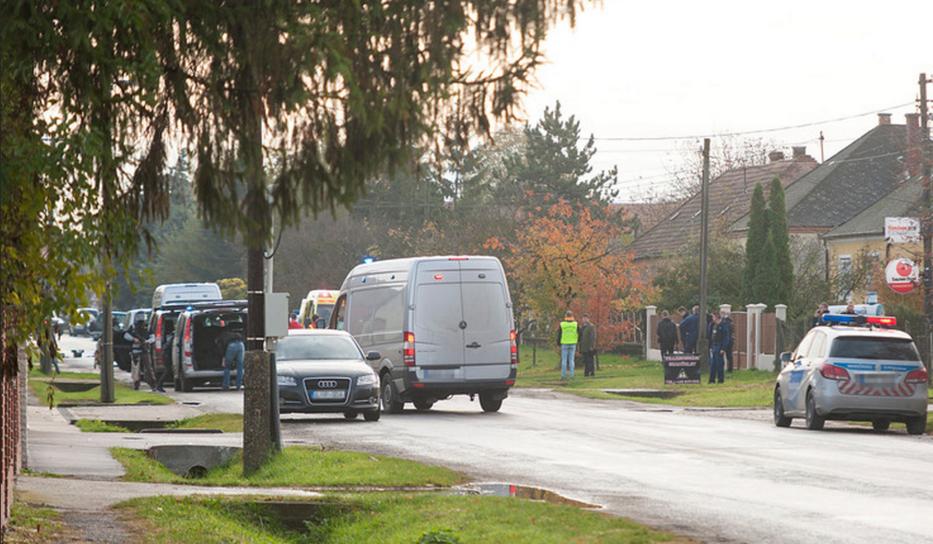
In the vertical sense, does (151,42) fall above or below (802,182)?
below

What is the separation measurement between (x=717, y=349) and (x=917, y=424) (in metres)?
17.2

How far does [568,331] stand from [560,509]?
3299cm

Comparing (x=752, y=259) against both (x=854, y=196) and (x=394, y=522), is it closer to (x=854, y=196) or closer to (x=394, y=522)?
(x=854, y=196)

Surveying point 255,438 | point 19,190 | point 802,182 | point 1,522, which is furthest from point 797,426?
point 802,182

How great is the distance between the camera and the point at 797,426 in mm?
27188

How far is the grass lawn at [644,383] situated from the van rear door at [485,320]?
21.7 ft

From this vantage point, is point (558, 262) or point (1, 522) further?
point (558, 262)

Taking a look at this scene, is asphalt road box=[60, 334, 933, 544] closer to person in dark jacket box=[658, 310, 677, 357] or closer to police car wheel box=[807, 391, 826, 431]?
police car wheel box=[807, 391, 826, 431]

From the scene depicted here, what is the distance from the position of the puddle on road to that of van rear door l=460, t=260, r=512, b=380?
12825mm

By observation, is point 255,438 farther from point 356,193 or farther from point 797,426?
point 797,426

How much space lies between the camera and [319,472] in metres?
17.1

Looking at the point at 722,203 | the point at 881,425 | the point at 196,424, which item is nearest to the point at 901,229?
the point at 881,425

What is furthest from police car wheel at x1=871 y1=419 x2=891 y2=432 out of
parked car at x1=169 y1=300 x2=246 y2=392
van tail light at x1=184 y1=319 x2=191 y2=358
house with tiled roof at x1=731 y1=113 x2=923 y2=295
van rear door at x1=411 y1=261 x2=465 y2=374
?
house with tiled roof at x1=731 y1=113 x2=923 y2=295

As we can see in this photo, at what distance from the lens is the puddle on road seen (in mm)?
14367
